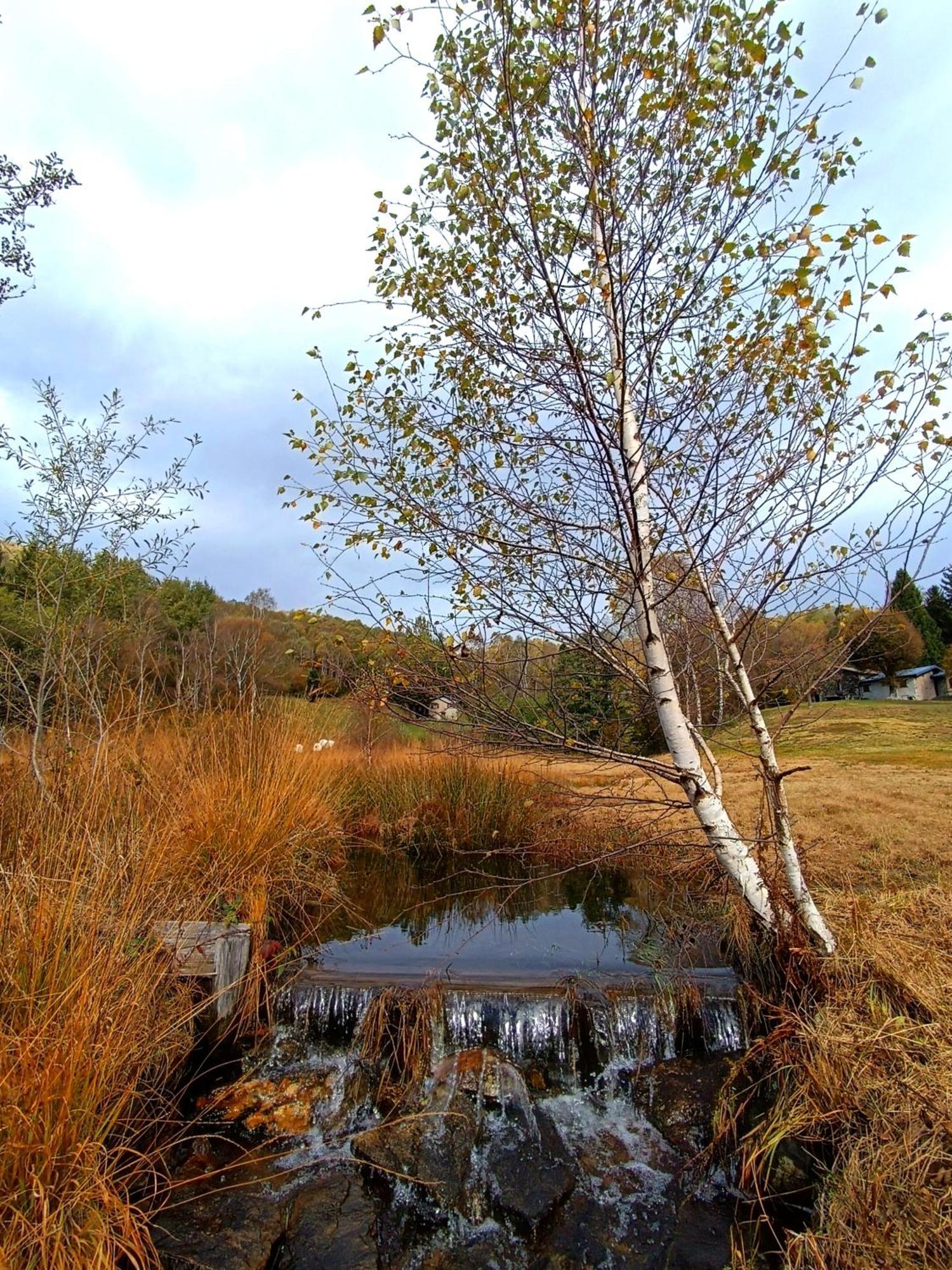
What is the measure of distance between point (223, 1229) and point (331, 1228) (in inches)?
15.8

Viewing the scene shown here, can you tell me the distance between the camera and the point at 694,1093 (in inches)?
131

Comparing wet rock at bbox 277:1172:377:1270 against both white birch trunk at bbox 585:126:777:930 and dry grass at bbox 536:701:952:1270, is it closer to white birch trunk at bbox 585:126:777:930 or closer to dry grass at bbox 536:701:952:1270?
dry grass at bbox 536:701:952:1270

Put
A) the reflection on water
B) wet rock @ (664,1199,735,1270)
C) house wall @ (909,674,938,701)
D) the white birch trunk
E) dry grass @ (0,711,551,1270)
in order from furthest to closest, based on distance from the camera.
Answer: house wall @ (909,674,938,701) < the reflection on water < the white birch trunk < wet rock @ (664,1199,735,1270) < dry grass @ (0,711,551,1270)

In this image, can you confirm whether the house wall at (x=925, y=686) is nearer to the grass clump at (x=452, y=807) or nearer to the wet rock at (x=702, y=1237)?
the grass clump at (x=452, y=807)

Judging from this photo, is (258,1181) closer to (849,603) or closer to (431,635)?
(431,635)

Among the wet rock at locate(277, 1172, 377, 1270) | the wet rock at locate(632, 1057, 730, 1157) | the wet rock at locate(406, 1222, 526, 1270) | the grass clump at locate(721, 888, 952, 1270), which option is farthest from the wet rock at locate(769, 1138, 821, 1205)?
the wet rock at locate(277, 1172, 377, 1270)

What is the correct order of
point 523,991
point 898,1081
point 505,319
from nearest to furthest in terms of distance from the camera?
point 898,1081
point 505,319
point 523,991

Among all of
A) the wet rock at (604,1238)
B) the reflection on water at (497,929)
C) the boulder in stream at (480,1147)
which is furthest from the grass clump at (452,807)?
the wet rock at (604,1238)

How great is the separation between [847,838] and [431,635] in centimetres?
449

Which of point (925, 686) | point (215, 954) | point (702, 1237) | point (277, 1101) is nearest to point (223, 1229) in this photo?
point (277, 1101)

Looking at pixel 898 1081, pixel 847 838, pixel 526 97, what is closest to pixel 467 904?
pixel 847 838

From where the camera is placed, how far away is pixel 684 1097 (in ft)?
10.9

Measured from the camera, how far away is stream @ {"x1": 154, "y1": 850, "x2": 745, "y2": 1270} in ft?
8.38

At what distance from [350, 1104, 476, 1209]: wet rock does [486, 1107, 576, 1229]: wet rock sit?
125 millimetres
